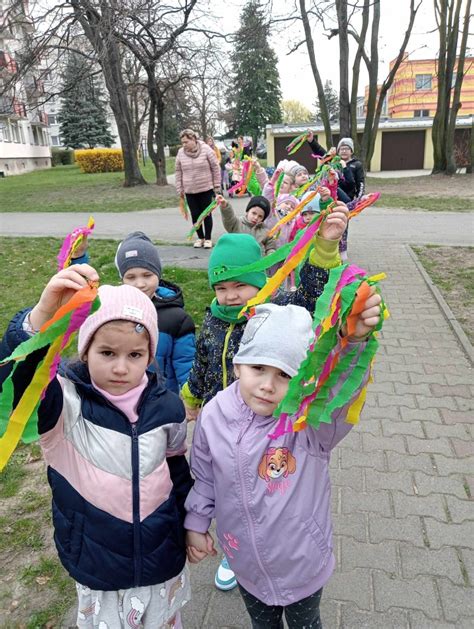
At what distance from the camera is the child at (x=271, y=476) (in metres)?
1.57

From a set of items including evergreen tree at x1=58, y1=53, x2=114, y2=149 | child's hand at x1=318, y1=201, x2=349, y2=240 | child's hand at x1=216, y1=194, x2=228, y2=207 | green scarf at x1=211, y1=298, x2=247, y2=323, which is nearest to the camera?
child's hand at x1=318, y1=201, x2=349, y2=240

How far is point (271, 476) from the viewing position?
5.20ft

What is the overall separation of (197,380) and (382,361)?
2.85 meters

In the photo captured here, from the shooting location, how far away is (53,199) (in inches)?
729

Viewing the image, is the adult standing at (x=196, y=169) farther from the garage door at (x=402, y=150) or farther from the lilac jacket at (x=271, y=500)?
the garage door at (x=402, y=150)

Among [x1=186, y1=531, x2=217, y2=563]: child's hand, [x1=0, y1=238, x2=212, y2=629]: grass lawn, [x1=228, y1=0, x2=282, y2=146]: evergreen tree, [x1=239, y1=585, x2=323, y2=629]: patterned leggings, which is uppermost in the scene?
[x1=228, y1=0, x2=282, y2=146]: evergreen tree

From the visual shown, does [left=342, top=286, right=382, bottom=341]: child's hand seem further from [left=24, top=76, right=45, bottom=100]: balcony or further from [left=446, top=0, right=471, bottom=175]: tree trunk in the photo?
[left=446, top=0, right=471, bottom=175]: tree trunk

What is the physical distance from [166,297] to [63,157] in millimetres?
46435

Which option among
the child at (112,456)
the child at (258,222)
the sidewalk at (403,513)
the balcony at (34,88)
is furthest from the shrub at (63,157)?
the child at (112,456)

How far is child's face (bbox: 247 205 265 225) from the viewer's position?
15.3 ft

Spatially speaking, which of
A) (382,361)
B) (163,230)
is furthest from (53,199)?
(382,361)

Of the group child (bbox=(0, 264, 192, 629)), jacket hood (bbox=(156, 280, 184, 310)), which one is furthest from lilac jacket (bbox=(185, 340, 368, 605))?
jacket hood (bbox=(156, 280, 184, 310))

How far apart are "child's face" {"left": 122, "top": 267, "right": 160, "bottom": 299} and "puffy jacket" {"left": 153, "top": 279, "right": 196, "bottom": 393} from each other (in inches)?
3.1

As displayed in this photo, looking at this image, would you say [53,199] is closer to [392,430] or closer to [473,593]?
[392,430]
